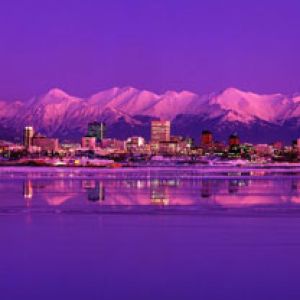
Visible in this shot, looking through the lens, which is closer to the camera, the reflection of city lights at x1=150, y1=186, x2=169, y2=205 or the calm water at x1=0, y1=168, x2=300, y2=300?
the calm water at x1=0, y1=168, x2=300, y2=300

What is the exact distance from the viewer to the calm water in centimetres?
898

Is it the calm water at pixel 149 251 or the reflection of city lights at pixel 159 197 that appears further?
the reflection of city lights at pixel 159 197

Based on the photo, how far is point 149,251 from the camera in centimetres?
1172

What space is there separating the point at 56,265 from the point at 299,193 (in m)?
17.0

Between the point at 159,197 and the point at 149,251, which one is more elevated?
the point at 159,197

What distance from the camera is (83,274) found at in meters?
9.74

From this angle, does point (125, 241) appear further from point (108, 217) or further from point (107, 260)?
point (108, 217)

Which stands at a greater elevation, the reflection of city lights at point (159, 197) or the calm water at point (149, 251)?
the reflection of city lights at point (159, 197)

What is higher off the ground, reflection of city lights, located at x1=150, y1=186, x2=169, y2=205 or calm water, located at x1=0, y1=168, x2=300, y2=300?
reflection of city lights, located at x1=150, y1=186, x2=169, y2=205

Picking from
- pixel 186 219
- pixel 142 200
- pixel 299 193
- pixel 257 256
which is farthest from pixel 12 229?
pixel 299 193

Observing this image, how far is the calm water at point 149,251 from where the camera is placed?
8.98 metres

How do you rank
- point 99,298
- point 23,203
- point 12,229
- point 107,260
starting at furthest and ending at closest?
point 23,203 → point 12,229 → point 107,260 → point 99,298

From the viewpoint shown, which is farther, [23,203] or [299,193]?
[299,193]

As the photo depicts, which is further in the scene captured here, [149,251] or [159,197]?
[159,197]
